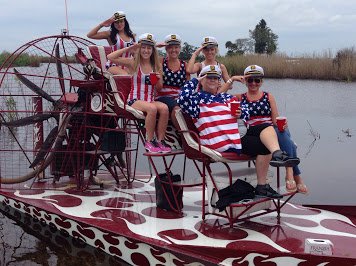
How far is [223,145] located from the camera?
6.04 meters

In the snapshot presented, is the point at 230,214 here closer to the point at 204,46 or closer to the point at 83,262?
the point at 83,262

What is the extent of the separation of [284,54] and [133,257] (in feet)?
84.2

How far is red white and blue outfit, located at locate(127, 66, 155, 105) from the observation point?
23.6 feet

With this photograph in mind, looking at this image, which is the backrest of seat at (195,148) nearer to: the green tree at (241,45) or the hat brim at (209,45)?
the hat brim at (209,45)

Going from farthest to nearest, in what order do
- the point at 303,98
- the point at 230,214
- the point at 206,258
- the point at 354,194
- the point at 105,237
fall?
the point at 303,98 < the point at 354,194 < the point at 105,237 < the point at 230,214 < the point at 206,258

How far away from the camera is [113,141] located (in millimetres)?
8281

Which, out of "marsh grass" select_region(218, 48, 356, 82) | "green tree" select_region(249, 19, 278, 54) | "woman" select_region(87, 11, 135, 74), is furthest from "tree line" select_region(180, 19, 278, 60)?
"woman" select_region(87, 11, 135, 74)

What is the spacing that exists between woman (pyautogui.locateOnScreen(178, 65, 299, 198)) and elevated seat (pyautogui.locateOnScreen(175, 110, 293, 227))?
0.10m

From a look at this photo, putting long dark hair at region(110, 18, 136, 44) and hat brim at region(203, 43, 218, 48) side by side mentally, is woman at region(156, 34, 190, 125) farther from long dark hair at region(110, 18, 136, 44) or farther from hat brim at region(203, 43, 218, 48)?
long dark hair at region(110, 18, 136, 44)

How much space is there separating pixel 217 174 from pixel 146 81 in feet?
5.72

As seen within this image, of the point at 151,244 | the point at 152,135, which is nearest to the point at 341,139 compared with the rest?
the point at 152,135

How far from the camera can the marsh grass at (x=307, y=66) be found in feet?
89.8

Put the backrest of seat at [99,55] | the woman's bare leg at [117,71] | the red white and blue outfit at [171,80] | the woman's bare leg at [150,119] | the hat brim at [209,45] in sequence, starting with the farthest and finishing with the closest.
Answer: the woman's bare leg at [117,71] → the backrest of seat at [99,55] → the red white and blue outfit at [171,80] → the hat brim at [209,45] → the woman's bare leg at [150,119]

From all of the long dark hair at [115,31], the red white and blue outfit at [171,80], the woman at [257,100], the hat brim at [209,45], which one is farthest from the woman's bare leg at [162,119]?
the long dark hair at [115,31]
